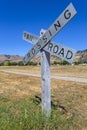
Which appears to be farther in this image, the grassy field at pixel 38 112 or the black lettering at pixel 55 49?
the black lettering at pixel 55 49

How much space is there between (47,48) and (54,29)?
0.56 metres

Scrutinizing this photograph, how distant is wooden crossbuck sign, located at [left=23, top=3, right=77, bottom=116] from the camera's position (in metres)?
6.35

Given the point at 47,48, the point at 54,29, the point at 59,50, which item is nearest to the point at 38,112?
the point at 47,48

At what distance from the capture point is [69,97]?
10695 millimetres

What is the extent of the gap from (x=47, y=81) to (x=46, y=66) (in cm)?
34

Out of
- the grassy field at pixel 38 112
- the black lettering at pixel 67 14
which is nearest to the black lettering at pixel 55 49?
the black lettering at pixel 67 14

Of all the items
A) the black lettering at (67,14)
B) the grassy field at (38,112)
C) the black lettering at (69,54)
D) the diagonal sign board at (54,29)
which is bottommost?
the grassy field at (38,112)

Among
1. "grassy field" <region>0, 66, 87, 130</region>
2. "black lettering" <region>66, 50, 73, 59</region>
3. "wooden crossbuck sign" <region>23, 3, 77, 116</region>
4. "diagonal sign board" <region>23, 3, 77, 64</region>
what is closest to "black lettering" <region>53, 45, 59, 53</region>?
"wooden crossbuck sign" <region>23, 3, 77, 116</region>

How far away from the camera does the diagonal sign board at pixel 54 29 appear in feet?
20.3

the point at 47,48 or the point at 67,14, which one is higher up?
the point at 67,14

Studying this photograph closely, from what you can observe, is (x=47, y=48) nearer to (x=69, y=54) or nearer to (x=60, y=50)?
(x=60, y=50)

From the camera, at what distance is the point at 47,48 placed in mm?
7062

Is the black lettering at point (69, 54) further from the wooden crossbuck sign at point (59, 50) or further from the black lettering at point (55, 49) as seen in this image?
the black lettering at point (55, 49)

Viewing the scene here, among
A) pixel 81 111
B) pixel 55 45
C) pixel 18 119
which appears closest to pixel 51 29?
pixel 55 45
